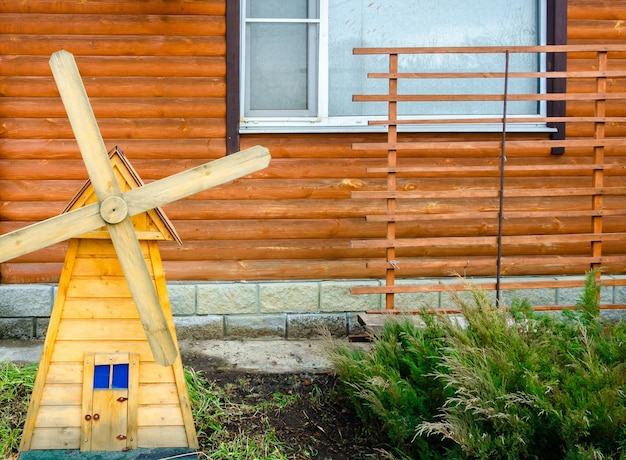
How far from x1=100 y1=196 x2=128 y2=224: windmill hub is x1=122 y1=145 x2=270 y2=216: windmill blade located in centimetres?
5

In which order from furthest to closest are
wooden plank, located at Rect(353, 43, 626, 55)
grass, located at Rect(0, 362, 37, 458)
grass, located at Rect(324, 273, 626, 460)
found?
wooden plank, located at Rect(353, 43, 626, 55) < grass, located at Rect(0, 362, 37, 458) < grass, located at Rect(324, 273, 626, 460)

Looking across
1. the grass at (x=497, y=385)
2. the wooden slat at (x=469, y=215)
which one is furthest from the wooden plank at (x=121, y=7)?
the grass at (x=497, y=385)

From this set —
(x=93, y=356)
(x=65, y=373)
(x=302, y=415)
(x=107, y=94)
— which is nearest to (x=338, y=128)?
(x=107, y=94)

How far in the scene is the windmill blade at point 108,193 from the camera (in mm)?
3211

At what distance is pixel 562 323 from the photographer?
4090 millimetres

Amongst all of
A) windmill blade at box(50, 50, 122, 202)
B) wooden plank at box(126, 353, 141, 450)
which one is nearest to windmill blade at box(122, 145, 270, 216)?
windmill blade at box(50, 50, 122, 202)

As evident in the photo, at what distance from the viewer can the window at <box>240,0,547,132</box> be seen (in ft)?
19.2

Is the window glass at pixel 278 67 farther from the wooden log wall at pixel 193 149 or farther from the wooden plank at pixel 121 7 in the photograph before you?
the wooden plank at pixel 121 7

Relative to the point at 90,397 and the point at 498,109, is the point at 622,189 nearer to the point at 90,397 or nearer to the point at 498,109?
the point at 498,109

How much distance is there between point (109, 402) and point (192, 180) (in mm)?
1259

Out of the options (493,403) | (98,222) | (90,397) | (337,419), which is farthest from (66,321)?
(493,403)

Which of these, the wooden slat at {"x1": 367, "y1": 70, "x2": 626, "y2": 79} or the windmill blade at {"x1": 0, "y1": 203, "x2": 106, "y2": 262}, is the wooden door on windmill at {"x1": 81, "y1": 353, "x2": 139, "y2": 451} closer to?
the windmill blade at {"x1": 0, "y1": 203, "x2": 106, "y2": 262}

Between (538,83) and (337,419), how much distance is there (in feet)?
11.5

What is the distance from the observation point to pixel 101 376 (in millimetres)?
3582
